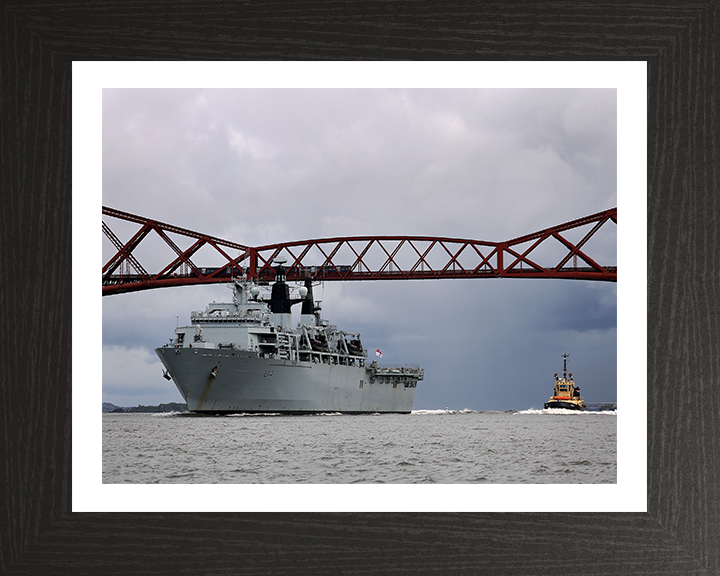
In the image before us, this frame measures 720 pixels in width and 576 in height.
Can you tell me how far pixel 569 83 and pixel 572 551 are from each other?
237 centimetres

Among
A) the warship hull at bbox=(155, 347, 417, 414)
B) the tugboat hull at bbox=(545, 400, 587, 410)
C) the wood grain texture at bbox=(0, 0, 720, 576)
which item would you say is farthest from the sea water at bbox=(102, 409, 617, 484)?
the tugboat hull at bbox=(545, 400, 587, 410)

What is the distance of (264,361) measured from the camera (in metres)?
23.1

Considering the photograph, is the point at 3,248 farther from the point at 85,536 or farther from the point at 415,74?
the point at 415,74

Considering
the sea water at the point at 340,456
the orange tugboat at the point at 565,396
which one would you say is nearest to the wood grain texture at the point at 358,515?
the sea water at the point at 340,456

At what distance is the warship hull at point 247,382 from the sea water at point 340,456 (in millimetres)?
2707

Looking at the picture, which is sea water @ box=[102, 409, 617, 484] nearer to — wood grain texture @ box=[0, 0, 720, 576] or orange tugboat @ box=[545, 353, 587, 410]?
wood grain texture @ box=[0, 0, 720, 576]

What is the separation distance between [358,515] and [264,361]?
19.1 meters

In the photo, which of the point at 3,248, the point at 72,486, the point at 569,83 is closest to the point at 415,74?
the point at 569,83

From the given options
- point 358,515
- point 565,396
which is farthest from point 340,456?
point 565,396

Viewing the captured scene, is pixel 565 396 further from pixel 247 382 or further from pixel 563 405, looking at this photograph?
pixel 247 382

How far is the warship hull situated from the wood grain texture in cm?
1785

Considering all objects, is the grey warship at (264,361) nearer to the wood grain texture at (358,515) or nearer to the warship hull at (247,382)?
the warship hull at (247,382)

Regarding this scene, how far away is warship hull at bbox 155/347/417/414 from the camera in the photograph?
22.1 m

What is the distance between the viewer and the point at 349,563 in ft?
13.6
